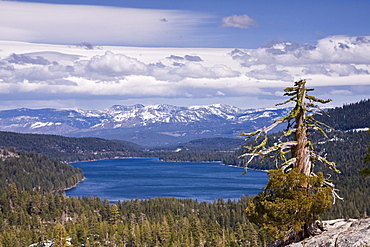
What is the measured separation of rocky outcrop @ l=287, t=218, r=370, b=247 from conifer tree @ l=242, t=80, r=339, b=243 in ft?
4.28

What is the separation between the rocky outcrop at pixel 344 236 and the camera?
2830 centimetres

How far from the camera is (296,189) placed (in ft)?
108

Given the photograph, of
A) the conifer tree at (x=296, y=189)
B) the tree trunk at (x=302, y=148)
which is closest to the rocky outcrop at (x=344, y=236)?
the conifer tree at (x=296, y=189)

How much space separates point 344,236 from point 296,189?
4.82 meters

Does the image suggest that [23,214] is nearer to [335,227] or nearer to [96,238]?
[96,238]

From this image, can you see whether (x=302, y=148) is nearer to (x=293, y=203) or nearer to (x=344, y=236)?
(x=293, y=203)

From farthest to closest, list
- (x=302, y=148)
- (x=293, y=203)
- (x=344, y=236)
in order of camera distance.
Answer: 1. (x=302, y=148)
2. (x=293, y=203)
3. (x=344, y=236)

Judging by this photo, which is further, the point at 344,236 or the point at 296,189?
the point at 296,189

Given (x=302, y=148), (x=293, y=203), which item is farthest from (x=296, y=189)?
(x=302, y=148)

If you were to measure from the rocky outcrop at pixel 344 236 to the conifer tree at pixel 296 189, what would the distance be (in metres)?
1.30

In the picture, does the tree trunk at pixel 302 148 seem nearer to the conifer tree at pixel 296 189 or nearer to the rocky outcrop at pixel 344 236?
the conifer tree at pixel 296 189

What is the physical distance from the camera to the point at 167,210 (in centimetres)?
19825

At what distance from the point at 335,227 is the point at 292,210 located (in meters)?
5.17

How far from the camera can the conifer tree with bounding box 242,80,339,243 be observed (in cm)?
3231
